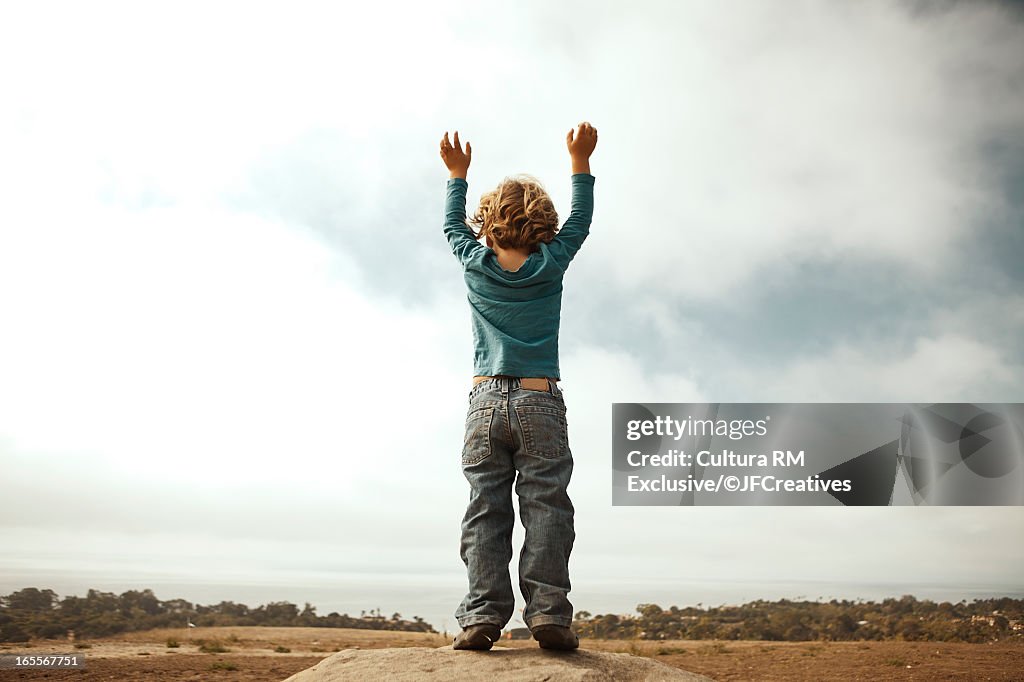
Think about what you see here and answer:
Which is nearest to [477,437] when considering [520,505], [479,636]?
[520,505]

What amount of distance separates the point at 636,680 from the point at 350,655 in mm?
1423

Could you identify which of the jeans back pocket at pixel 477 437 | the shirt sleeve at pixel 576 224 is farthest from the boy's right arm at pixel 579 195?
the jeans back pocket at pixel 477 437

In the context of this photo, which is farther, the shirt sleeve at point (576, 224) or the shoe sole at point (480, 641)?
the shirt sleeve at point (576, 224)

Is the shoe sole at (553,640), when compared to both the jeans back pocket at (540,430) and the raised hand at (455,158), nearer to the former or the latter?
the jeans back pocket at (540,430)

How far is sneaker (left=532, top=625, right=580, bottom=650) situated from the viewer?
4.04m

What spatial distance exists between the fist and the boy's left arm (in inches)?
21.3

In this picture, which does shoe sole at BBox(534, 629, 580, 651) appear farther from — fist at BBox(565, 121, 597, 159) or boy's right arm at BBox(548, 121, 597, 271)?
fist at BBox(565, 121, 597, 159)

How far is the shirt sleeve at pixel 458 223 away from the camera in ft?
14.6

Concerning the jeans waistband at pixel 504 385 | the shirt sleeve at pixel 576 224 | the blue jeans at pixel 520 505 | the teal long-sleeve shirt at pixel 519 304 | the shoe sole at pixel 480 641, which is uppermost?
the shirt sleeve at pixel 576 224

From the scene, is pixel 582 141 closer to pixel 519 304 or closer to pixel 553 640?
pixel 519 304

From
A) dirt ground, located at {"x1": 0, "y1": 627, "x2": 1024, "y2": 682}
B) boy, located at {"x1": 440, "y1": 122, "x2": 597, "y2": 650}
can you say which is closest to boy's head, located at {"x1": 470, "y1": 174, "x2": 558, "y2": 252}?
boy, located at {"x1": 440, "y1": 122, "x2": 597, "y2": 650}

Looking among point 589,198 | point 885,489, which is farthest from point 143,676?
point 885,489

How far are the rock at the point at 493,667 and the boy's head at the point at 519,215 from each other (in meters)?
1.94

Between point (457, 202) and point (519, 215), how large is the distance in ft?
1.34
